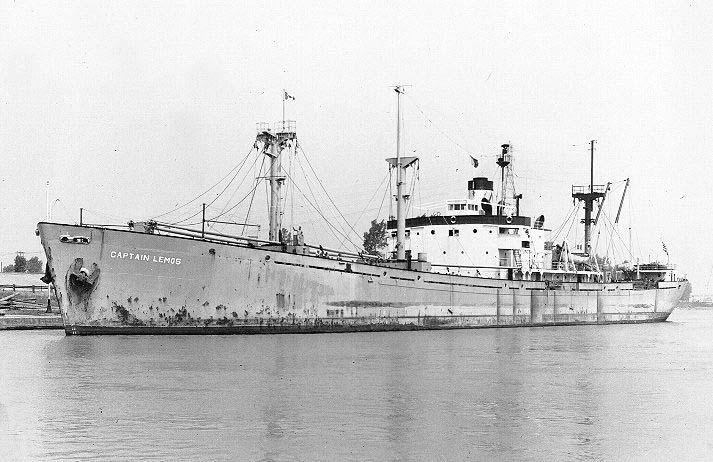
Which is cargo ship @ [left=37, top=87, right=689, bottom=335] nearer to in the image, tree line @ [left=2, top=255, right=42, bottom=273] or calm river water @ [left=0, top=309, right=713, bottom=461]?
calm river water @ [left=0, top=309, right=713, bottom=461]

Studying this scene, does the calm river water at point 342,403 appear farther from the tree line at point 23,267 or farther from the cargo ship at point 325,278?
the tree line at point 23,267

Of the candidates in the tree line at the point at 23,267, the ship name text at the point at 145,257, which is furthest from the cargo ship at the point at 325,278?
the tree line at the point at 23,267

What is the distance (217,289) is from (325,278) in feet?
15.3

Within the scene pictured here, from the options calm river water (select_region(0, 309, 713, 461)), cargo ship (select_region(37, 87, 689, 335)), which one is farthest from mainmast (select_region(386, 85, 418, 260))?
calm river water (select_region(0, 309, 713, 461))

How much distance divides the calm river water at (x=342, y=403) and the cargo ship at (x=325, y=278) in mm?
2726

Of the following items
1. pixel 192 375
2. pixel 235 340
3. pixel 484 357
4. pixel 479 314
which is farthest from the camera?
pixel 479 314

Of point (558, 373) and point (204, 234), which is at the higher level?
point (204, 234)

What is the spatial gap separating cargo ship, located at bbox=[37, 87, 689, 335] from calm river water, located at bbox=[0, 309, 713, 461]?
8.94 feet

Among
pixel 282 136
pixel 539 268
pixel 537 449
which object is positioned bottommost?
pixel 537 449

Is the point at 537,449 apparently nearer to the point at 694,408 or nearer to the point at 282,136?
the point at 694,408

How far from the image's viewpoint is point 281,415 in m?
13.6

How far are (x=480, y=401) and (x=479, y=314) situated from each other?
25227 mm

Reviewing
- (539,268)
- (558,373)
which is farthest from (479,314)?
(558,373)

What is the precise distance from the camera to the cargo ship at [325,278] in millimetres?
28844
